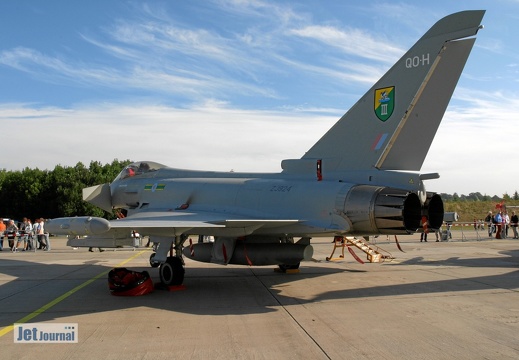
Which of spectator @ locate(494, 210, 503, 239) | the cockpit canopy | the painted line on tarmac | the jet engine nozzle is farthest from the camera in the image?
spectator @ locate(494, 210, 503, 239)

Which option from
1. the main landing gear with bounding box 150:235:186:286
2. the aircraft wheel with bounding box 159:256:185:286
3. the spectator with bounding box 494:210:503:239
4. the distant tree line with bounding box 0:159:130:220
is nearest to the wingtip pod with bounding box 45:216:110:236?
the main landing gear with bounding box 150:235:186:286

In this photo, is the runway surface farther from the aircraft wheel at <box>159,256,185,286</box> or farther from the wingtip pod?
the wingtip pod

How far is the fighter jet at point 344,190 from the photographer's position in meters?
8.32

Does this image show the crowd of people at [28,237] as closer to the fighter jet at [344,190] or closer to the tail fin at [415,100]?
the fighter jet at [344,190]

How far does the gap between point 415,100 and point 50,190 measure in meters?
48.2

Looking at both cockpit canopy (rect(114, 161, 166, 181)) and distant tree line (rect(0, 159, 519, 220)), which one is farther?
distant tree line (rect(0, 159, 519, 220))

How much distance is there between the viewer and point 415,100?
354 inches

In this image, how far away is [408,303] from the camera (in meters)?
7.99

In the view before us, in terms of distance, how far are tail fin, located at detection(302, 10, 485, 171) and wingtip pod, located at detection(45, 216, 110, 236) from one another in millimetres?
4658

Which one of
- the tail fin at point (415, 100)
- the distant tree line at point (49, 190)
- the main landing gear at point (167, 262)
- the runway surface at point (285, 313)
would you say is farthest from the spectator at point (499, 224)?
the distant tree line at point (49, 190)

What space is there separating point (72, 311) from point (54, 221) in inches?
76.2

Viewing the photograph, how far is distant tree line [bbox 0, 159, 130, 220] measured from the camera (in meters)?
47.6

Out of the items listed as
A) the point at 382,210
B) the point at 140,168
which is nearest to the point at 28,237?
the point at 140,168

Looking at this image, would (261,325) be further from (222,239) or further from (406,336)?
(222,239)
